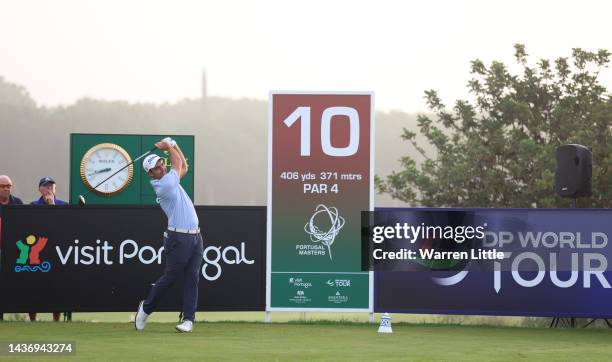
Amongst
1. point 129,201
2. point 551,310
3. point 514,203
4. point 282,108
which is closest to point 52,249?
point 129,201

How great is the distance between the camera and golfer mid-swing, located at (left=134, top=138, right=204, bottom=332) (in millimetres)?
13203

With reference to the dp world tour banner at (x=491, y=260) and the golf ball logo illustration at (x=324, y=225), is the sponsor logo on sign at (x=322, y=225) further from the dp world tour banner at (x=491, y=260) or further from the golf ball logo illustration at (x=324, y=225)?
the dp world tour banner at (x=491, y=260)

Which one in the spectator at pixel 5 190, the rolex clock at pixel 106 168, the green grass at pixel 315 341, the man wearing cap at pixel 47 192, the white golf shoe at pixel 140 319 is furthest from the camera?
the rolex clock at pixel 106 168

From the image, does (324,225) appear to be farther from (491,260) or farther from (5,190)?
(5,190)

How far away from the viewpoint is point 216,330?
1398cm

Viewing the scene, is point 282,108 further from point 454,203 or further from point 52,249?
point 454,203

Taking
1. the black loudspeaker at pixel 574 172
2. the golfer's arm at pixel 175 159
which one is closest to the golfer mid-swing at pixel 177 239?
the golfer's arm at pixel 175 159

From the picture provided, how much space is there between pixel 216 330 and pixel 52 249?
2484mm

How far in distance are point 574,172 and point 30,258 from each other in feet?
22.4

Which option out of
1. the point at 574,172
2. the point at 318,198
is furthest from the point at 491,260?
the point at 318,198

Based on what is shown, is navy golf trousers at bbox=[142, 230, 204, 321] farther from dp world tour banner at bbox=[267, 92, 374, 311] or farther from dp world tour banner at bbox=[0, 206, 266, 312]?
dp world tour banner at bbox=[267, 92, 374, 311]

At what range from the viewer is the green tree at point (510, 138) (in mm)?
27578

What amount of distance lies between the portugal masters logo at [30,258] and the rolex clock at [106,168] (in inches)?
74.0

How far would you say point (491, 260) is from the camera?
14.9m
